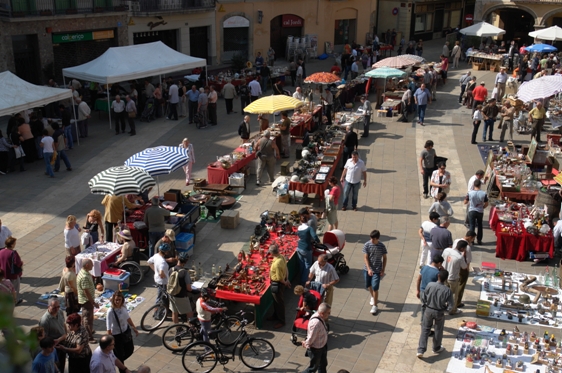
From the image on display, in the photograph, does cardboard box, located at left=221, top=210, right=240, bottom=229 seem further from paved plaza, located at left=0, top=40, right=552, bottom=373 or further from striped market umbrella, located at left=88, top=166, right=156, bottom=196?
striped market umbrella, located at left=88, top=166, right=156, bottom=196

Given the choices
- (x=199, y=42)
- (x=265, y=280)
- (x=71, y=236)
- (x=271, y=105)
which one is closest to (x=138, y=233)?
(x=71, y=236)

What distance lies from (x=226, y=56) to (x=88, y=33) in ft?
32.8

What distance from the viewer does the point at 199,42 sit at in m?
34.9

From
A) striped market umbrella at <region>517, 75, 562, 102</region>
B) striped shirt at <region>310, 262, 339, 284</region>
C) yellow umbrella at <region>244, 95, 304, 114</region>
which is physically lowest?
striped shirt at <region>310, 262, 339, 284</region>

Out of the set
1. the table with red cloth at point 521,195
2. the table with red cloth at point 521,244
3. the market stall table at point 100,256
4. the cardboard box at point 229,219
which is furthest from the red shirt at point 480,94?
the market stall table at point 100,256

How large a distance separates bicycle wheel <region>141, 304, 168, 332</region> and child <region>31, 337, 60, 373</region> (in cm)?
293

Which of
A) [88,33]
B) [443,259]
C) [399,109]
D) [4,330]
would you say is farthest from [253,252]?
[88,33]

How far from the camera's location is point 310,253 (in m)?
12.0

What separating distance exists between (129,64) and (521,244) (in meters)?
15.6

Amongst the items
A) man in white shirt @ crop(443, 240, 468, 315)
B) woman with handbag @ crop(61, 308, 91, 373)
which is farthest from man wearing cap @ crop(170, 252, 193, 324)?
man in white shirt @ crop(443, 240, 468, 315)

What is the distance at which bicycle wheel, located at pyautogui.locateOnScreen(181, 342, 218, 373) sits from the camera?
9.44m

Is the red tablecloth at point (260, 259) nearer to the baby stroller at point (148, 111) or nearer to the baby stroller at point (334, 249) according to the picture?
the baby stroller at point (334, 249)

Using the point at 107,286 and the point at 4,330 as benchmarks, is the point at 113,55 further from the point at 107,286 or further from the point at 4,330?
the point at 4,330

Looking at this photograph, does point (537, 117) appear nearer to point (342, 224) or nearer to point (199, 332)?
point (342, 224)
